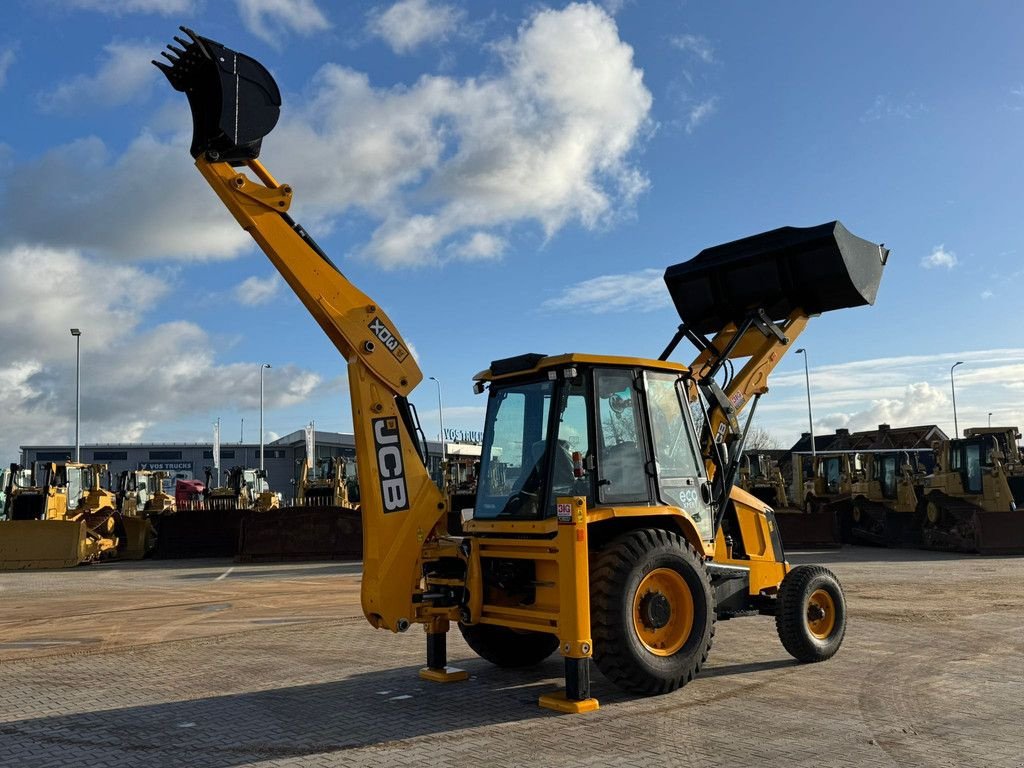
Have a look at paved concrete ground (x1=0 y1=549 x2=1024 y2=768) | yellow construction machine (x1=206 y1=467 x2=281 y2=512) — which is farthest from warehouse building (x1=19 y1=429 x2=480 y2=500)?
paved concrete ground (x1=0 y1=549 x2=1024 y2=768)

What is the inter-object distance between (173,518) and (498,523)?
64.0ft

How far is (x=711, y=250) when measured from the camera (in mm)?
9539

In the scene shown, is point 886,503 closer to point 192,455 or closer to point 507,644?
point 507,644

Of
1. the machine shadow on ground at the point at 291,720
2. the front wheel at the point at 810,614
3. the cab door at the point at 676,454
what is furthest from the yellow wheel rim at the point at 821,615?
the cab door at the point at 676,454

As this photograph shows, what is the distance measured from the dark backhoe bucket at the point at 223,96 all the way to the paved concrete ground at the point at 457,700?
4470 mm

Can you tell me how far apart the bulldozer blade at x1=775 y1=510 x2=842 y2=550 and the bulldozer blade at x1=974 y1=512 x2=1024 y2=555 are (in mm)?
3574

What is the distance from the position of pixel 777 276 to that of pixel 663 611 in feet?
11.8

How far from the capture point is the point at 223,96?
7176 mm

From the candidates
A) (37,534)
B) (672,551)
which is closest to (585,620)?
(672,551)

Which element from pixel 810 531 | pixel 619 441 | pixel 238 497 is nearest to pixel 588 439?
pixel 619 441

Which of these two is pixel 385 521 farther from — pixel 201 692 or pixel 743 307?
Answer: pixel 743 307

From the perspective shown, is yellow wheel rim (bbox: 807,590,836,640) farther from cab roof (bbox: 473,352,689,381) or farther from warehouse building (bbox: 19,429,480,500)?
warehouse building (bbox: 19,429,480,500)

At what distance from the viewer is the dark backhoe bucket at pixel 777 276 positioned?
868 centimetres

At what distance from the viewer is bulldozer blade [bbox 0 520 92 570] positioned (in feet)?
72.5
